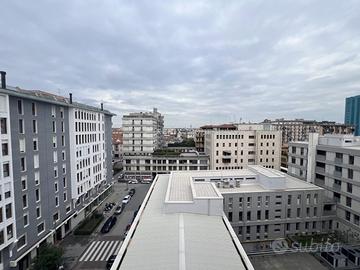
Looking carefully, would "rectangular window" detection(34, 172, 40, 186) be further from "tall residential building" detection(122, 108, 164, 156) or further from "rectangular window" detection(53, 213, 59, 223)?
"tall residential building" detection(122, 108, 164, 156)

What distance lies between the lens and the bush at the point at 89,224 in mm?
37969

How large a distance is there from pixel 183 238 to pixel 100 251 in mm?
20903

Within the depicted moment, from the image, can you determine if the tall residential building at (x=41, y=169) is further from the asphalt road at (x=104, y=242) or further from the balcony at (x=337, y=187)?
the balcony at (x=337, y=187)

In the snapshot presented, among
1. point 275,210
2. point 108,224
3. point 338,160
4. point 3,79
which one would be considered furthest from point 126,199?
point 338,160

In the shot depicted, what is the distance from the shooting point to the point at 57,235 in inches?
1400

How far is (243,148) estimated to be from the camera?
6569cm

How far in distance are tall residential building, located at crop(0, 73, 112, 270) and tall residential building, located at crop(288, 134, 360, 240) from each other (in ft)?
139

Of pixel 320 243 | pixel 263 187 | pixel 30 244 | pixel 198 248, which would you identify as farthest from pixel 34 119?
pixel 320 243

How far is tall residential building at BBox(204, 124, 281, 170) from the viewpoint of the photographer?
64.8m

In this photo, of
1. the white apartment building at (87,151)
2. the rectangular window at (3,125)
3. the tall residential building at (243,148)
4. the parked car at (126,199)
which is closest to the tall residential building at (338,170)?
the tall residential building at (243,148)

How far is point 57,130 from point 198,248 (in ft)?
92.5

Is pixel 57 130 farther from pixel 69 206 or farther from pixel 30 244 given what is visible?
Answer: pixel 30 244

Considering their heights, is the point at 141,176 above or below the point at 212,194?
below

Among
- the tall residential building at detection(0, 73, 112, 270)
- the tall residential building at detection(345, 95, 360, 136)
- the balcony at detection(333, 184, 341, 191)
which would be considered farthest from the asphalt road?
the tall residential building at detection(345, 95, 360, 136)
